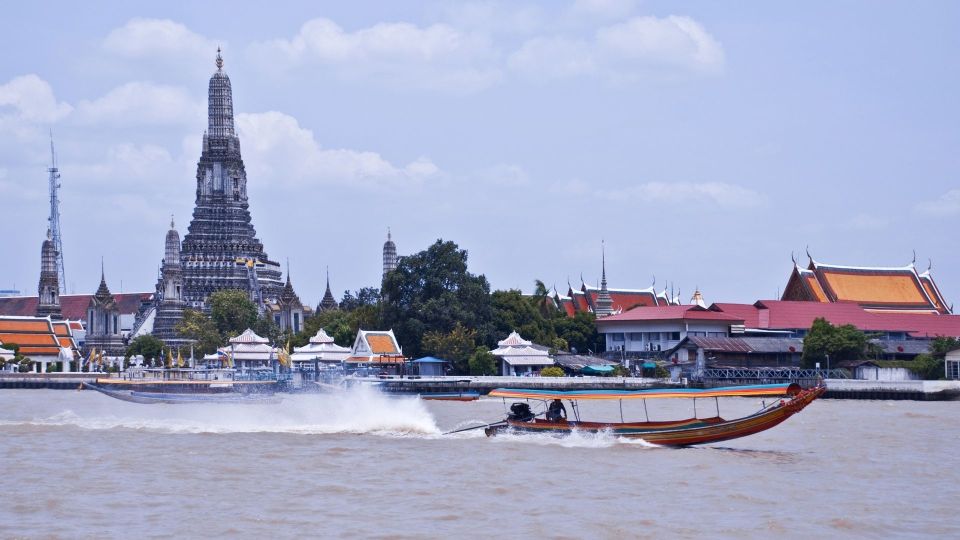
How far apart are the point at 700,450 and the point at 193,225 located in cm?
7711

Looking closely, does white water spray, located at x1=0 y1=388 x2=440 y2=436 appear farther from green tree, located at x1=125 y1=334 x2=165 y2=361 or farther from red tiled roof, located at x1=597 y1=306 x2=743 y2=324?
green tree, located at x1=125 y1=334 x2=165 y2=361

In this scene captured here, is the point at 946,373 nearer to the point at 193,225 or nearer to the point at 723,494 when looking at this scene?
the point at 723,494

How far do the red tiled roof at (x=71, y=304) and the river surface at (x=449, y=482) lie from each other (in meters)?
81.8

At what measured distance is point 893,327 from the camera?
70.2 metres

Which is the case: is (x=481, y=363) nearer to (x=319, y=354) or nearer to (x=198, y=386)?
(x=319, y=354)

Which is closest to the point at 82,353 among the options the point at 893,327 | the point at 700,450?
the point at 893,327

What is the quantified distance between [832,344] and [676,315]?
9805mm

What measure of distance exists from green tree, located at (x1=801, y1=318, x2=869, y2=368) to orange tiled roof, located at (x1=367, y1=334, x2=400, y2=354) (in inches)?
795

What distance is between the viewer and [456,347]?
66.2 m

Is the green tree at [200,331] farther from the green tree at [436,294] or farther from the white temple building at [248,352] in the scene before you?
the green tree at [436,294]

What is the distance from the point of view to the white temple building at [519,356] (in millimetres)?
66062

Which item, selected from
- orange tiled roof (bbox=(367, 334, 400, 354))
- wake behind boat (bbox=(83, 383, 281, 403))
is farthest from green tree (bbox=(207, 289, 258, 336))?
wake behind boat (bbox=(83, 383, 281, 403))

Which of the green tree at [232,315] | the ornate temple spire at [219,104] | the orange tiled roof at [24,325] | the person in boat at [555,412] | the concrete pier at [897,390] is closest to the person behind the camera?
the person in boat at [555,412]

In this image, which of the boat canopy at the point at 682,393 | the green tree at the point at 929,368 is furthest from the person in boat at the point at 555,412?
the green tree at the point at 929,368
